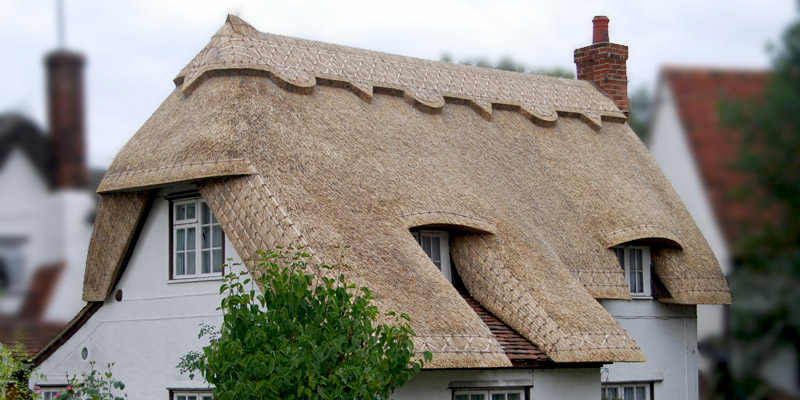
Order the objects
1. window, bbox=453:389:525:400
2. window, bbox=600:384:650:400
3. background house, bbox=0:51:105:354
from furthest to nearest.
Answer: window, bbox=600:384:650:400 < window, bbox=453:389:525:400 < background house, bbox=0:51:105:354

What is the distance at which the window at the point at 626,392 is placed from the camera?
49.2 feet

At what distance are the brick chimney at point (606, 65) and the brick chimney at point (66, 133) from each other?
17604 mm

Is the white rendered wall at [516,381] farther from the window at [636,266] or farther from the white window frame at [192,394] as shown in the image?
the window at [636,266]

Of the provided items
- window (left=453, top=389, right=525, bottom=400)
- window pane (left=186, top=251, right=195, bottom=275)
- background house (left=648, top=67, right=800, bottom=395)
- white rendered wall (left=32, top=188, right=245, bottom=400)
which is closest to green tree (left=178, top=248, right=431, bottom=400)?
window (left=453, top=389, right=525, bottom=400)

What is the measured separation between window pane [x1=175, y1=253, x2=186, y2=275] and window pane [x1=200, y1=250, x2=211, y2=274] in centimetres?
51

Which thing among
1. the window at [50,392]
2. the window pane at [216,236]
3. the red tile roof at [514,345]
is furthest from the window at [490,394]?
the window at [50,392]

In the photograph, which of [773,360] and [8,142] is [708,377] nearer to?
[773,360]

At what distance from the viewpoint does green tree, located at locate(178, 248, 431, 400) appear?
923 cm

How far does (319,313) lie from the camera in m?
9.51

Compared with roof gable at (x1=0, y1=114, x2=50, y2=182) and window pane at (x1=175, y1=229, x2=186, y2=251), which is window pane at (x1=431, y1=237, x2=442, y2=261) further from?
roof gable at (x1=0, y1=114, x2=50, y2=182)

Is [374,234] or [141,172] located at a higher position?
[141,172]

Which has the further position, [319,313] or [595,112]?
[595,112]

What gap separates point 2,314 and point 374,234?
8578 mm

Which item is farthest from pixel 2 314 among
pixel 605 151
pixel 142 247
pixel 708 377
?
pixel 605 151
